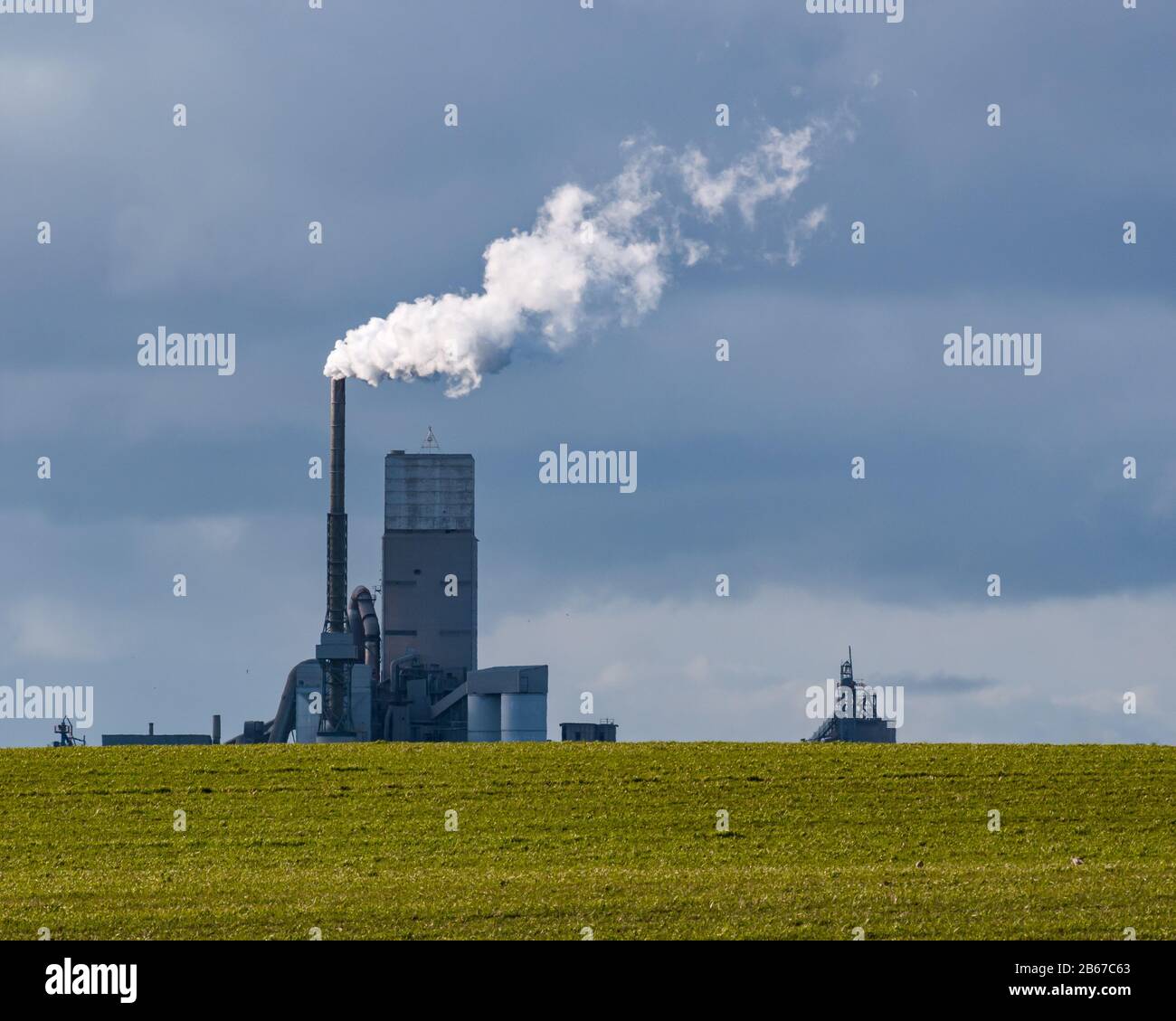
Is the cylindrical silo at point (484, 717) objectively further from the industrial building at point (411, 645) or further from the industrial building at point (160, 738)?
the industrial building at point (160, 738)

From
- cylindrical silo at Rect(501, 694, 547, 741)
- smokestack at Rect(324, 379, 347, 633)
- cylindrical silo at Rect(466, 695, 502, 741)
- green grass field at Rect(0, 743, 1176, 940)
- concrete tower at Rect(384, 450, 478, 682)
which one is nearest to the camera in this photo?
green grass field at Rect(0, 743, 1176, 940)

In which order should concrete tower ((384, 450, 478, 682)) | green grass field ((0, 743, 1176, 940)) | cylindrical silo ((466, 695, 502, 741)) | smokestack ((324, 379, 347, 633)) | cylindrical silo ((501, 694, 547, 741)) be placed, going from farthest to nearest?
concrete tower ((384, 450, 478, 682)), smokestack ((324, 379, 347, 633)), cylindrical silo ((466, 695, 502, 741)), cylindrical silo ((501, 694, 547, 741)), green grass field ((0, 743, 1176, 940))

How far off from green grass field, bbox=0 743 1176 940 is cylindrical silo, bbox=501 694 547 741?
132 ft

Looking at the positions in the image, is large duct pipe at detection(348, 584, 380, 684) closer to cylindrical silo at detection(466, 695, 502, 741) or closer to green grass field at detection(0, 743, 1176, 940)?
cylindrical silo at detection(466, 695, 502, 741)

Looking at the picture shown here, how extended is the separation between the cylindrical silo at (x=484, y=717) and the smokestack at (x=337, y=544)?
7229 mm

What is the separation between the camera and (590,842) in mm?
27391

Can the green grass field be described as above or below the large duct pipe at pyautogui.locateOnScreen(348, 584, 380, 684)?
below

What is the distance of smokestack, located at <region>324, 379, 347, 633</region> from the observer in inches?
3187

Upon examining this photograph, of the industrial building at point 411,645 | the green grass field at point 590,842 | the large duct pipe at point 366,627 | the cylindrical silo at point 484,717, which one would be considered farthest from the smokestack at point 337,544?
the green grass field at point 590,842

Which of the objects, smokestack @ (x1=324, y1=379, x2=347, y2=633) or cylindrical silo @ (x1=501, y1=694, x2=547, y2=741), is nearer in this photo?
cylindrical silo @ (x1=501, y1=694, x2=547, y2=741)

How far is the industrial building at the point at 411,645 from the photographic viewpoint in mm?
79000

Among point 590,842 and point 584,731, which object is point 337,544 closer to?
point 584,731

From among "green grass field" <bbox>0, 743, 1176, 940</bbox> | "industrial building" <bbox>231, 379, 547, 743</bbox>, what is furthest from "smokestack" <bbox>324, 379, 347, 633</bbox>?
"green grass field" <bbox>0, 743, 1176, 940</bbox>
